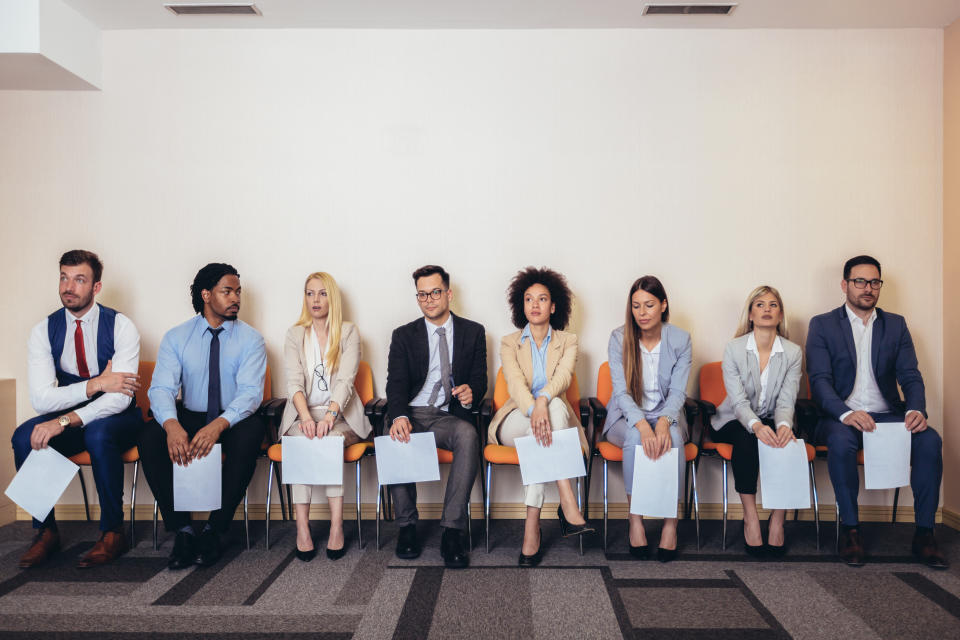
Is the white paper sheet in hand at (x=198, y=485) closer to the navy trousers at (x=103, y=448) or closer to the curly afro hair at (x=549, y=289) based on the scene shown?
the navy trousers at (x=103, y=448)

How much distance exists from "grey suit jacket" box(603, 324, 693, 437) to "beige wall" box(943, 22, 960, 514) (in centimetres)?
187

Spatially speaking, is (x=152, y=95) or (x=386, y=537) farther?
(x=152, y=95)

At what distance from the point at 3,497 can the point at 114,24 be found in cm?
317

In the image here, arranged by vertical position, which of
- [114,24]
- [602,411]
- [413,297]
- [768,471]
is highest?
[114,24]

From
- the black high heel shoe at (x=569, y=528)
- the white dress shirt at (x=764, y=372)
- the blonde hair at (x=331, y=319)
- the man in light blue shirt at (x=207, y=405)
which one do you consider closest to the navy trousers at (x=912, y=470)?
the white dress shirt at (x=764, y=372)

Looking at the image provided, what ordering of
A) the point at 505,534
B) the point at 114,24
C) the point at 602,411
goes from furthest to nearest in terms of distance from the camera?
the point at 114,24 → the point at 505,534 → the point at 602,411

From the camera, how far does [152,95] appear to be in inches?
154

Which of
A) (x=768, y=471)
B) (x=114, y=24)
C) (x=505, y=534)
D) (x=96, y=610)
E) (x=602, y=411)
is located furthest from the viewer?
(x=114, y=24)

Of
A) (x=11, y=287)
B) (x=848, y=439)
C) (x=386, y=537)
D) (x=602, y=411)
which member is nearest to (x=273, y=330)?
(x=386, y=537)

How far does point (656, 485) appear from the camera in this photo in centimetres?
295

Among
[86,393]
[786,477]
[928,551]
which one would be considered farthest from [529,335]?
[86,393]

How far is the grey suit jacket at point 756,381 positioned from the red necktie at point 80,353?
3741 millimetres

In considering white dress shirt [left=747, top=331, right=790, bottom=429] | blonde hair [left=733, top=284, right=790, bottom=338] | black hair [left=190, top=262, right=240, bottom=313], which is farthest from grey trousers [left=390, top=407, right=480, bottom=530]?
blonde hair [left=733, top=284, right=790, bottom=338]

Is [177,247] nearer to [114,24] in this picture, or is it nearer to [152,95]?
[152,95]
